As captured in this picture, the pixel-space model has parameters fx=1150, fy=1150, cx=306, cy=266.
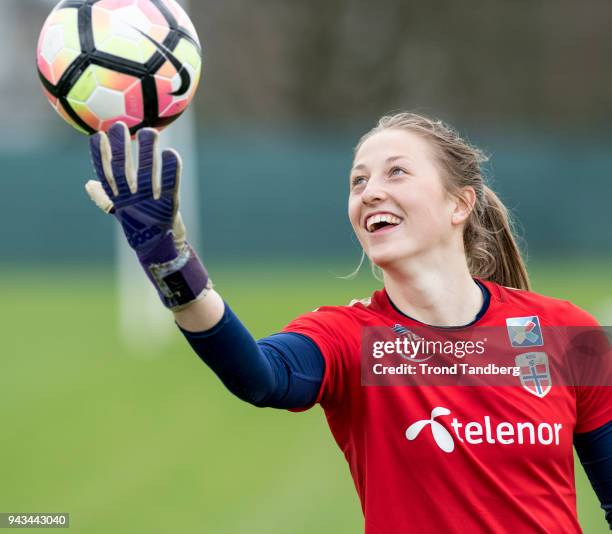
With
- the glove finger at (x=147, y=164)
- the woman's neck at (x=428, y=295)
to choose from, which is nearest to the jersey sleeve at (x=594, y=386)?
the woman's neck at (x=428, y=295)

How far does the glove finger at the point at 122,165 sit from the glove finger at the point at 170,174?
7 centimetres

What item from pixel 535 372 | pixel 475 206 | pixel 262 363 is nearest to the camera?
pixel 262 363

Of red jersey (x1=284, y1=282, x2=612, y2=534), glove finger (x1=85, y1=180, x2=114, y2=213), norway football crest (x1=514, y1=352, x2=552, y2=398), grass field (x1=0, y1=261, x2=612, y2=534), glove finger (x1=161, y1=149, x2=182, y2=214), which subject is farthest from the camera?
grass field (x1=0, y1=261, x2=612, y2=534)

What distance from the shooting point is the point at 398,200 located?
334cm

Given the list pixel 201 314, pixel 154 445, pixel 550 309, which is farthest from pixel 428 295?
pixel 154 445

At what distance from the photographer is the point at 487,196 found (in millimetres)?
3861

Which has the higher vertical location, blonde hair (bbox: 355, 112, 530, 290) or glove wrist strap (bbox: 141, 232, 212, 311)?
blonde hair (bbox: 355, 112, 530, 290)

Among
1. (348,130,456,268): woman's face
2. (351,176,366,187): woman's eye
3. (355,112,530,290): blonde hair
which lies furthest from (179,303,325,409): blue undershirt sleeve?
(355,112,530,290): blonde hair

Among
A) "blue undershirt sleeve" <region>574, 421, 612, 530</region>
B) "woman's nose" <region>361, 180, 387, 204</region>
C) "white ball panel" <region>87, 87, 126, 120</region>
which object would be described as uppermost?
"white ball panel" <region>87, 87, 126, 120</region>

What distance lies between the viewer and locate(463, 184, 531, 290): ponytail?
378cm

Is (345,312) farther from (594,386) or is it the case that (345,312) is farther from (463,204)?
(594,386)

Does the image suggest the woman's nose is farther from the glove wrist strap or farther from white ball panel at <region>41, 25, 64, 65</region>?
white ball panel at <region>41, 25, 64, 65</region>

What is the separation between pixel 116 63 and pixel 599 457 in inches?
70.6

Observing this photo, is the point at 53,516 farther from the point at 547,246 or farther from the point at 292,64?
the point at 292,64
